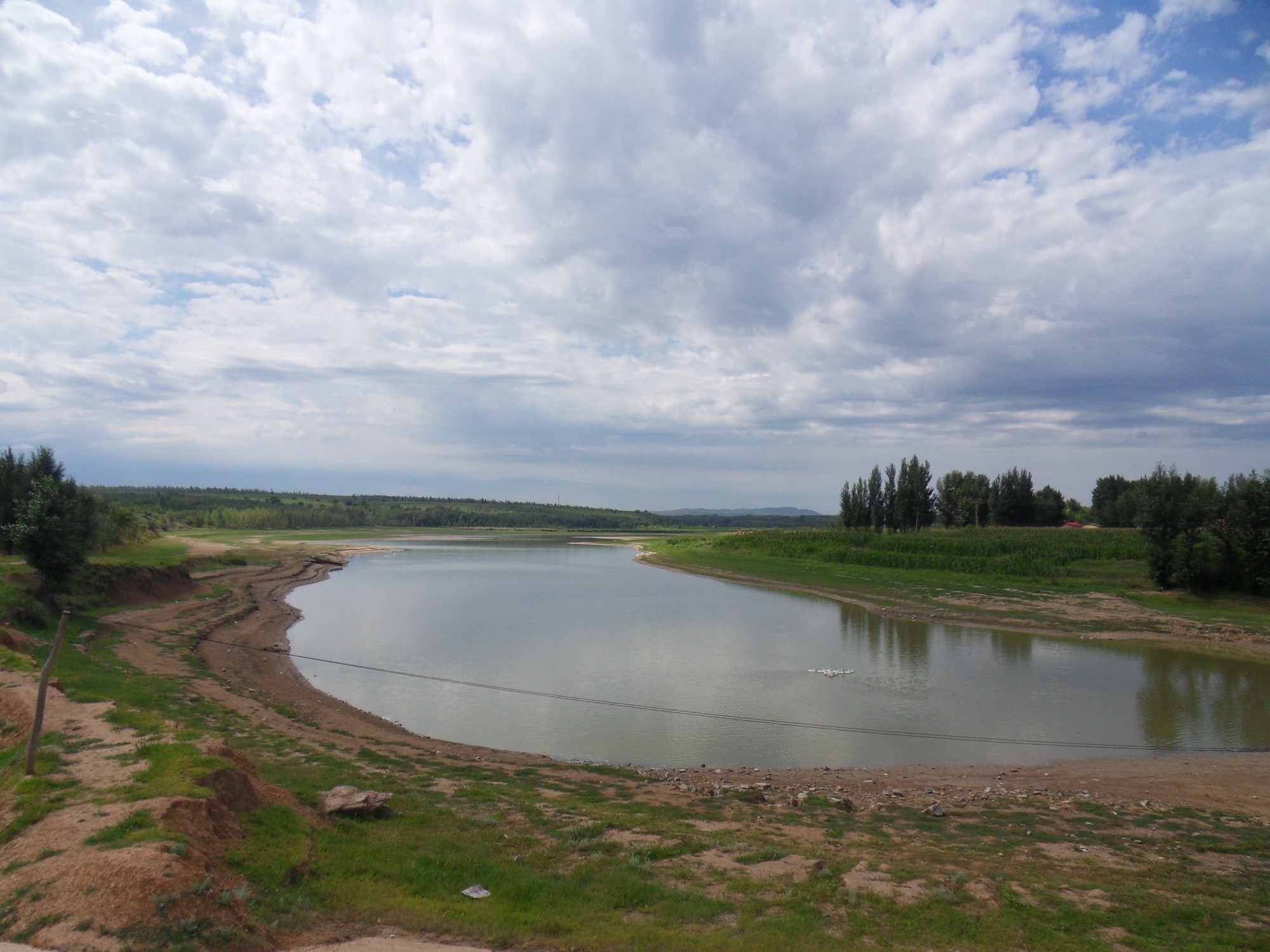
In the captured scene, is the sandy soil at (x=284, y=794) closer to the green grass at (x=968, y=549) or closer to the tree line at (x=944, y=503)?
the green grass at (x=968, y=549)


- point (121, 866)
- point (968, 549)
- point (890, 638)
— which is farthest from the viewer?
point (968, 549)

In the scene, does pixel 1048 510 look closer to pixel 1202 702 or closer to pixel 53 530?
pixel 1202 702

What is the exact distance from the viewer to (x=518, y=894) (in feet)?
22.5

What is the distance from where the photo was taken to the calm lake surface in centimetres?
1541

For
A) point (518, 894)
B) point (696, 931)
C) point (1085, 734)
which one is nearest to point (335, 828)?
point (518, 894)

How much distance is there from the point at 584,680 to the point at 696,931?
14.5 metres

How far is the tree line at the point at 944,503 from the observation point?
74.9 meters

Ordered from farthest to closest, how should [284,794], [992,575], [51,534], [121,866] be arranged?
[992,575], [51,534], [284,794], [121,866]

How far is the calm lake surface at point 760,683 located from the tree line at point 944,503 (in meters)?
42.4

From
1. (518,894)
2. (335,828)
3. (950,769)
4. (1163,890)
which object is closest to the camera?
(518,894)

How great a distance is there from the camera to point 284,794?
8625 millimetres

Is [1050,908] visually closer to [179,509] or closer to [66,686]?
[66,686]

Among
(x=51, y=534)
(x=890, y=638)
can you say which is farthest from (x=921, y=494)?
(x=51, y=534)

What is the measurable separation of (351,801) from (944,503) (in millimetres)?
83613
